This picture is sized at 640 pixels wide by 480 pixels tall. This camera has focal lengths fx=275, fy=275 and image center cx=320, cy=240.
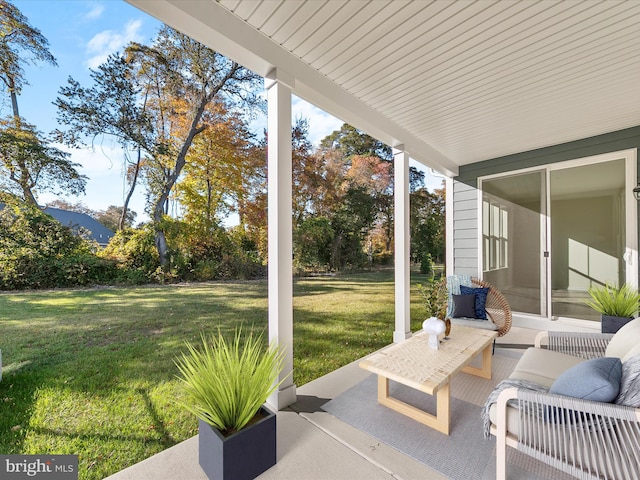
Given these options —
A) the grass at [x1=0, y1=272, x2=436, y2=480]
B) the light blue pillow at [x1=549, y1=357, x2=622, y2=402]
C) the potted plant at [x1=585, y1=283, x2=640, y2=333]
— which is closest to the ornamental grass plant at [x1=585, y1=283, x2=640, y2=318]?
the potted plant at [x1=585, y1=283, x2=640, y2=333]

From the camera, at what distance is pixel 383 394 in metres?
2.25

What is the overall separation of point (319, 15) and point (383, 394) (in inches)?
111

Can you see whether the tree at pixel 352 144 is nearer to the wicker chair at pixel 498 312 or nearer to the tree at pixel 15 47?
the wicker chair at pixel 498 312

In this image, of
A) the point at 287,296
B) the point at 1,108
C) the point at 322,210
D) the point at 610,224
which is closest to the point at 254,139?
the point at 322,210

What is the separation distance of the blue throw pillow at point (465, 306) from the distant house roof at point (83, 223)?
13.3 feet

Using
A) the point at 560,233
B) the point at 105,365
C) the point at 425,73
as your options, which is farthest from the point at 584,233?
the point at 105,365

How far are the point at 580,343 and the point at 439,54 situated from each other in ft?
8.75

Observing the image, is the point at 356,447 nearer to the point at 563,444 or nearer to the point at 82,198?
the point at 563,444

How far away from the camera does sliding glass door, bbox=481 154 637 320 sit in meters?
3.68

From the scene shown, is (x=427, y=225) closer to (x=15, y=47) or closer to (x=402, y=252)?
(x=402, y=252)

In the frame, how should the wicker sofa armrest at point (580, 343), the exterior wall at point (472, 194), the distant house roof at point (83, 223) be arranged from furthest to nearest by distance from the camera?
the exterior wall at point (472, 194), the distant house roof at point (83, 223), the wicker sofa armrest at point (580, 343)

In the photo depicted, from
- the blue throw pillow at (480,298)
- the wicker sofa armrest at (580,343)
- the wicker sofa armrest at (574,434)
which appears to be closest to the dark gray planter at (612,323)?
the wicker sofa armrest at (580,343)

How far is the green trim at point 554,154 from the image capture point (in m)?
3.59

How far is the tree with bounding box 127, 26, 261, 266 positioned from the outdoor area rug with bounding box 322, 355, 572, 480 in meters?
2.64
